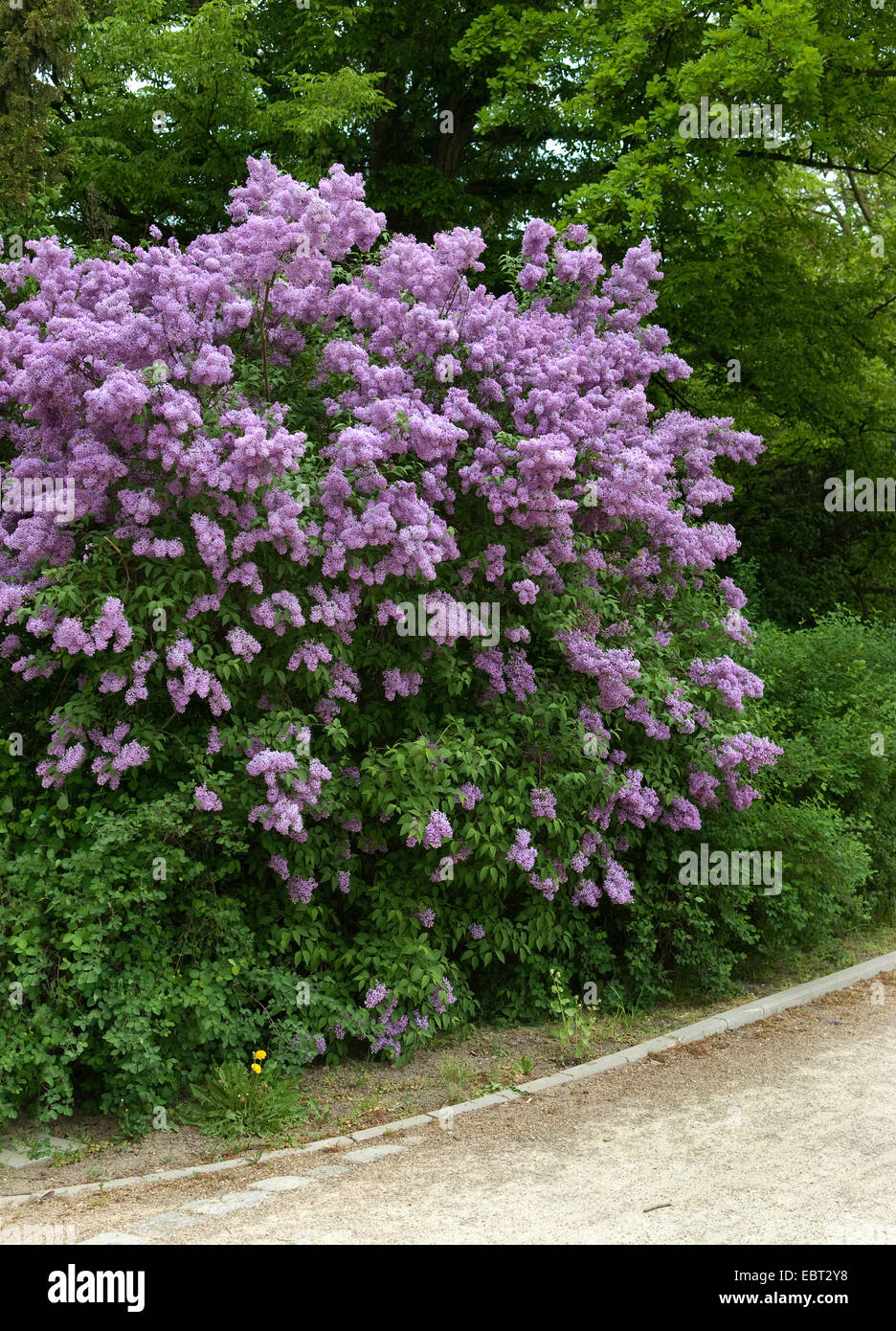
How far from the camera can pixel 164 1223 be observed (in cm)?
485

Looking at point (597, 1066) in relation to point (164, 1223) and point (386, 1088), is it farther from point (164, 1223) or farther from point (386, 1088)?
point (164, 1223)

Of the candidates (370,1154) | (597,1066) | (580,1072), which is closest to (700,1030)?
(597,1066)

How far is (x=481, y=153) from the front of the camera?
56.9 ft

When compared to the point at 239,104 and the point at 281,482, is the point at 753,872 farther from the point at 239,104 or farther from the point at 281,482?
the point at 239,104

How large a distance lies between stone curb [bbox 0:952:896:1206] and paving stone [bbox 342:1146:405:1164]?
0.11 m

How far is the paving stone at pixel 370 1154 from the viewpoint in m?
5.61

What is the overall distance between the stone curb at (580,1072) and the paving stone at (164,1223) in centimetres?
46

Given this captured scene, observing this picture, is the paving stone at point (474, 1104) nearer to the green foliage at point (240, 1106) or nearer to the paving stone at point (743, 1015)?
the green foliage at point (240, 1106)

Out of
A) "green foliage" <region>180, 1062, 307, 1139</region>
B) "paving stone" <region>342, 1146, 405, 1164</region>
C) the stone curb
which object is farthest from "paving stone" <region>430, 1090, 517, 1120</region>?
"green foliage" <region>180, 1062, 307, 1139</region>

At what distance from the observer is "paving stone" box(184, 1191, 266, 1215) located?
4.98 metres

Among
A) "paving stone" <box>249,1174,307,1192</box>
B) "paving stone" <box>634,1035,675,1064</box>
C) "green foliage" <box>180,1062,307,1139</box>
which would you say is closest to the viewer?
"paving stone" <box>249,1174,307,1192</box>

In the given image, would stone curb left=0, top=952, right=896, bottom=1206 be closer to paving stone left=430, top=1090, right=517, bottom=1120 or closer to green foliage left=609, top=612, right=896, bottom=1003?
paving stone left=430, top=1090, right=517, bottom=1120

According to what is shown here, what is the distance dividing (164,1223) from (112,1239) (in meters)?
0.23

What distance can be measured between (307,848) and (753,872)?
3.22 m
